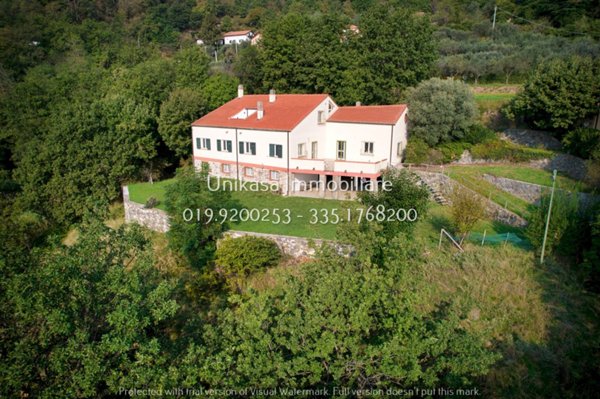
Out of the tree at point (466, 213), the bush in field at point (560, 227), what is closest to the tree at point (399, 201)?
the tree at point (466, 213)

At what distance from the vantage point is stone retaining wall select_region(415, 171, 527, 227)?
1948cm

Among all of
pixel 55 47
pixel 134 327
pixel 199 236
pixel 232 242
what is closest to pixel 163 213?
pixel 199 236

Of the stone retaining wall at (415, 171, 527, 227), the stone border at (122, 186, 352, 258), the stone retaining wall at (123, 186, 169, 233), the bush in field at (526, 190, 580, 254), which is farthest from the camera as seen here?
the stone retaining wall at (123, 186, 169, 233)

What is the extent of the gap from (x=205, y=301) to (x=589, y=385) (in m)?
14.1

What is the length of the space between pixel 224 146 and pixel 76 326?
71.2 feet

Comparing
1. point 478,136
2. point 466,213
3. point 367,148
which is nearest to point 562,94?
point 478,136

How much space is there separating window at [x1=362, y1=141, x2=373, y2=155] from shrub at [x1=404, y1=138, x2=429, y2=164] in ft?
8.55

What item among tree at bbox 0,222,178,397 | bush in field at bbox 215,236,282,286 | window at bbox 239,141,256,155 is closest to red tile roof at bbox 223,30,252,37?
window at bbox 239,141,256,155

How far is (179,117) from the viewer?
3322 centimetres

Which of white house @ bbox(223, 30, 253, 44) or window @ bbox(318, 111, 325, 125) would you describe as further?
white house @ bbox(223, 30, 253, 44)

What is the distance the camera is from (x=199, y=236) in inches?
795

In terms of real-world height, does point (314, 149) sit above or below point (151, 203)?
above

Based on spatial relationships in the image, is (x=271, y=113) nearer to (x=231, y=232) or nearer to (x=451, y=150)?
(x=231, y=232)

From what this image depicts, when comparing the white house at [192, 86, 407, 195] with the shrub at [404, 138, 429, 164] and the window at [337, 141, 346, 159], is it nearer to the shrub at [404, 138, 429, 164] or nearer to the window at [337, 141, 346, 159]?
the window at [337, 141, 346, 159]
